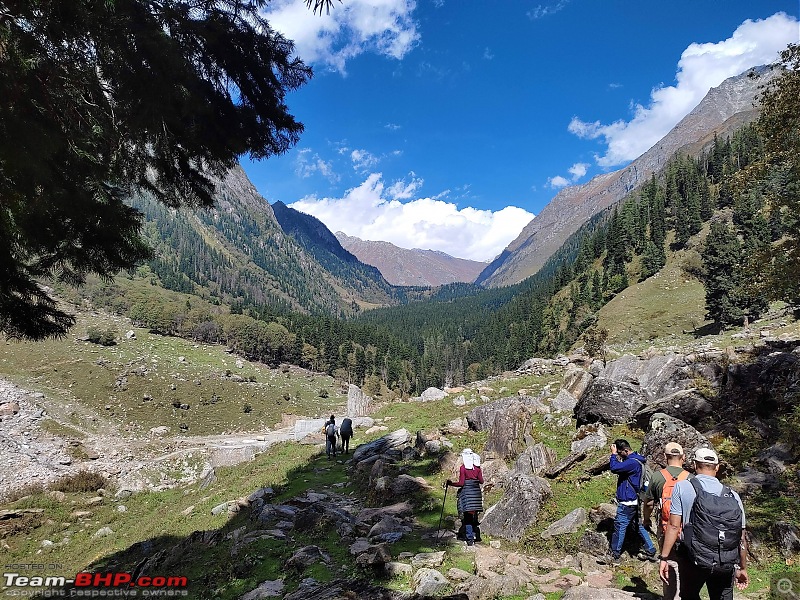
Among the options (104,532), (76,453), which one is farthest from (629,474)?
(76,453)

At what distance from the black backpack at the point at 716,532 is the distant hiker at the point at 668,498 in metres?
0.42

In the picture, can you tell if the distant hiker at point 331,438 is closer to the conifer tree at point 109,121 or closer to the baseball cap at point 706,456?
the conifer tree at point 109,121

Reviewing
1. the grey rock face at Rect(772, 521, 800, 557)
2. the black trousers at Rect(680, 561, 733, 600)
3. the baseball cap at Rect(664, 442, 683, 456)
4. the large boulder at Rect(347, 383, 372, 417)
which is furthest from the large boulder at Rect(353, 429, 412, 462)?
the black trousers at Rect(680, 561, 733, 600)

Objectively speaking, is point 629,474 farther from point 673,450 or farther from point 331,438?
point 331,438

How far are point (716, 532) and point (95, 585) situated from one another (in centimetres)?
1533

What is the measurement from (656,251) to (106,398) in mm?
112005

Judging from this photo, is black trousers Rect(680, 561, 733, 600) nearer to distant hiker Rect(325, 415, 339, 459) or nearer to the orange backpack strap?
the orange backpack strap

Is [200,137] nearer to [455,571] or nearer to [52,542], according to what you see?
[455,571]

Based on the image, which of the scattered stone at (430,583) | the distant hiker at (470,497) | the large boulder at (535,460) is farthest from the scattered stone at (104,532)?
the large boulder at (535,460)

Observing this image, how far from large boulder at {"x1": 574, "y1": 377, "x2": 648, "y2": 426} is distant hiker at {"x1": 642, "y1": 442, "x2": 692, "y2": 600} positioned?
6.62 meters

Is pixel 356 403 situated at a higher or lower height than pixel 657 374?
lower

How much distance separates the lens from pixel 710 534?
4.60 metres

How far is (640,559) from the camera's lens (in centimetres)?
780

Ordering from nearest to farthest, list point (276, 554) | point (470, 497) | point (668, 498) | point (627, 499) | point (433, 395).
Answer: point (668, 498) < point (627, 499) < point (470, 497) < point (276, 554) < point (433, 395)
